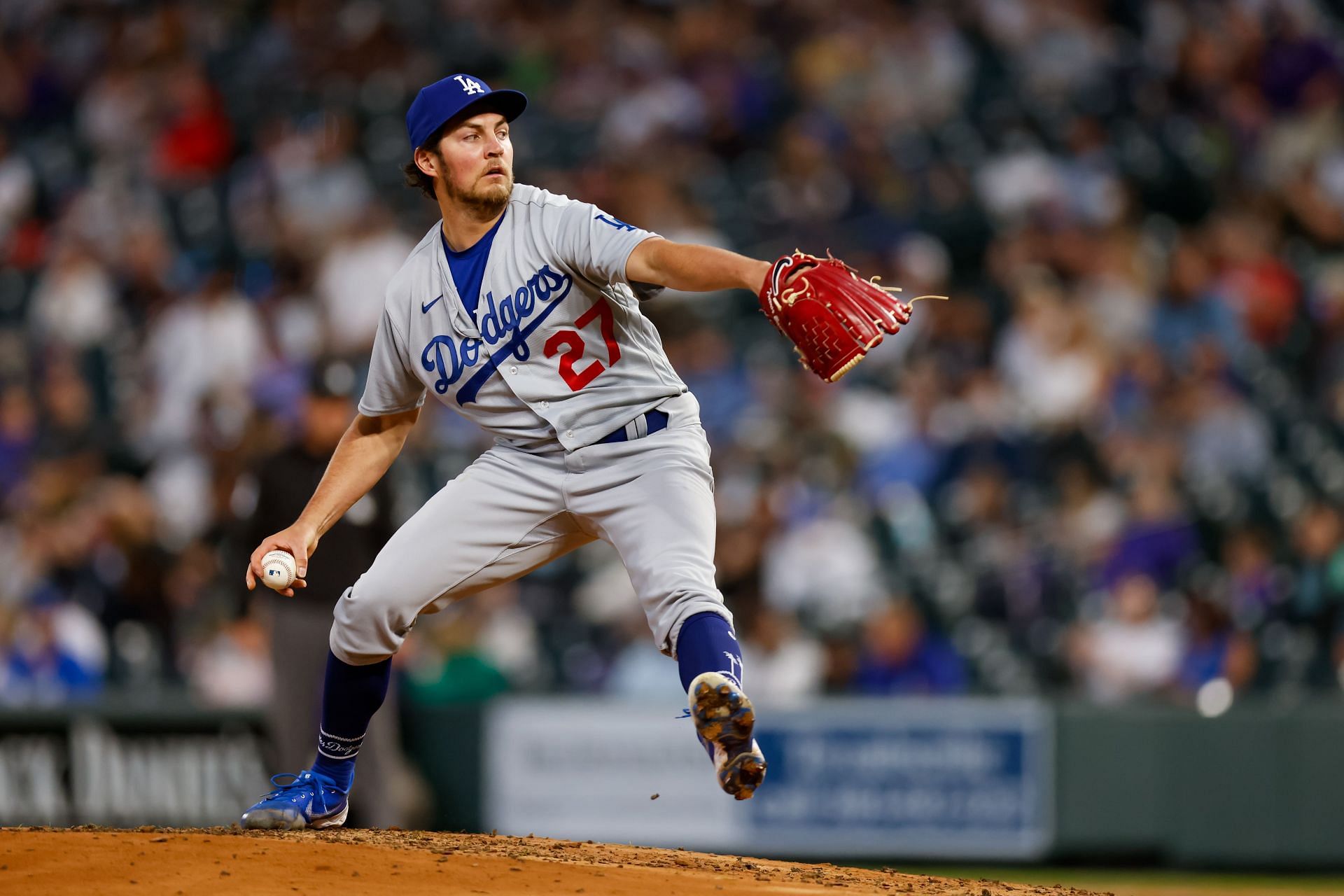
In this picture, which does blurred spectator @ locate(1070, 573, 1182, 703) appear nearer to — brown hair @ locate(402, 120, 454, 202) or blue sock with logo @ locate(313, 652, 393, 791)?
blue sock with logo @ locate(313, 652, 393, 791)

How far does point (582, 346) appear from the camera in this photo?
4258 mm

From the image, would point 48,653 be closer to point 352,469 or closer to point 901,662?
point 901,662

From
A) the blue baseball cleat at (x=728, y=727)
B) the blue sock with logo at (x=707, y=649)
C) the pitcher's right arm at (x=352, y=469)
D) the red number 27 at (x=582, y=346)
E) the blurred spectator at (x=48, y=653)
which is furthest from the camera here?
the blurred spectator at (x=48, y=653)

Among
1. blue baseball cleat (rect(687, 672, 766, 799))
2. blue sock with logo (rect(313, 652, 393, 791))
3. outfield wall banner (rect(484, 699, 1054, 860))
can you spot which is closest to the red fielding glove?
blue baseball cleat (rect(687, 672, 766, 799))

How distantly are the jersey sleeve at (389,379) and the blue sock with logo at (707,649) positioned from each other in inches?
38.5

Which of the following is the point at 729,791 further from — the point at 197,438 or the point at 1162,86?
the point at 1162,86

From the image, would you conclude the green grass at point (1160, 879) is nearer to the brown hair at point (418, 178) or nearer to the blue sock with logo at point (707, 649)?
the blue sock with logo at point (707, 649)

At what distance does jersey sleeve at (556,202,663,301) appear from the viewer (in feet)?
13.2

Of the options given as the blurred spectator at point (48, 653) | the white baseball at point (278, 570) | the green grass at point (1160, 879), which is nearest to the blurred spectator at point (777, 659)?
the green grass at point (1160, 879)

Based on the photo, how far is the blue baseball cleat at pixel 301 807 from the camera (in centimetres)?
463

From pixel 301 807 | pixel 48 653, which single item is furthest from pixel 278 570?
pixel 48 653

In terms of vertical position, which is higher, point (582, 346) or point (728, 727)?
point (582, 346)

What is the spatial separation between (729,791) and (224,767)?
487 centimetres

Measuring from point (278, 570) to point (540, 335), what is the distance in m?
0.83
